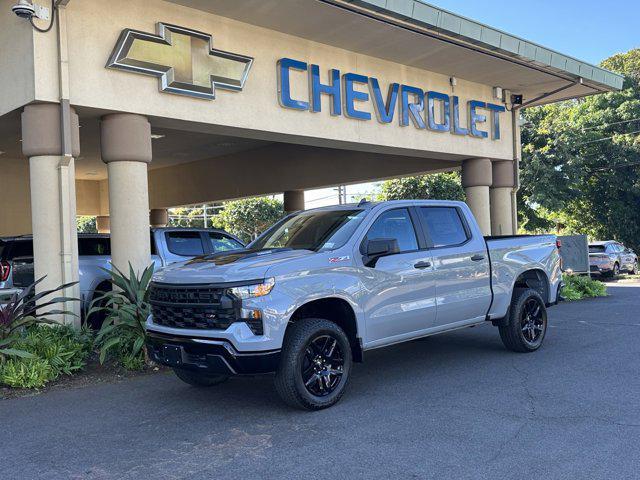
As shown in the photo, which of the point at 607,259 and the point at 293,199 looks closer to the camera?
the point at 293,199

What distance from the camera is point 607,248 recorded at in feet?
73.8

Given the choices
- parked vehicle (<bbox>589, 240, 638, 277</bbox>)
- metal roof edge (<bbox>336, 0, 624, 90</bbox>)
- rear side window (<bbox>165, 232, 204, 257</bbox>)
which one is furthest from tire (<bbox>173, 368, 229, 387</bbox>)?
parked vehicle (<bbox>589, 240, 638, 277</bbox>)

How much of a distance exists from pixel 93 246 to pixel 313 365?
21.5 ft

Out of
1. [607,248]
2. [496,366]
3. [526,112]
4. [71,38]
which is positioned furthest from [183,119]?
[526,112]

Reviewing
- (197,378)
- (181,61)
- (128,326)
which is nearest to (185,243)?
(181,61)

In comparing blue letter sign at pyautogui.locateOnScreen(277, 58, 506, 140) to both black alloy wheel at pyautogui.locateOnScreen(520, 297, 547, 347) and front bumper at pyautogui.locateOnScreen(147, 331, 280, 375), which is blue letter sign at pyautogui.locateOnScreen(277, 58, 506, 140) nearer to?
black alloy wheel at pyautogui.locateOnScreen(520, 297, 547, 347)

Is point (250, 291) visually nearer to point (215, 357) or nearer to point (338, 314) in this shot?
point (215, 357)

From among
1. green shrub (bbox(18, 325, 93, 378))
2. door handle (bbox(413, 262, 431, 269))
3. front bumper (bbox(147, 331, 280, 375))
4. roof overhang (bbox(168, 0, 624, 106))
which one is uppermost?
roof overhang (bbox(168, 0, 624, 106))

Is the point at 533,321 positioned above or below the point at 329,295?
below

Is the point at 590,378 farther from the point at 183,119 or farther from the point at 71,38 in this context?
the point at 71,38

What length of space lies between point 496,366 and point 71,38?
6.93m

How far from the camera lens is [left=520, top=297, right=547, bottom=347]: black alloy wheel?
7891mm

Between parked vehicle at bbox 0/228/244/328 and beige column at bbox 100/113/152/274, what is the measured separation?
0.59m

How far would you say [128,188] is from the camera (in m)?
8.84
